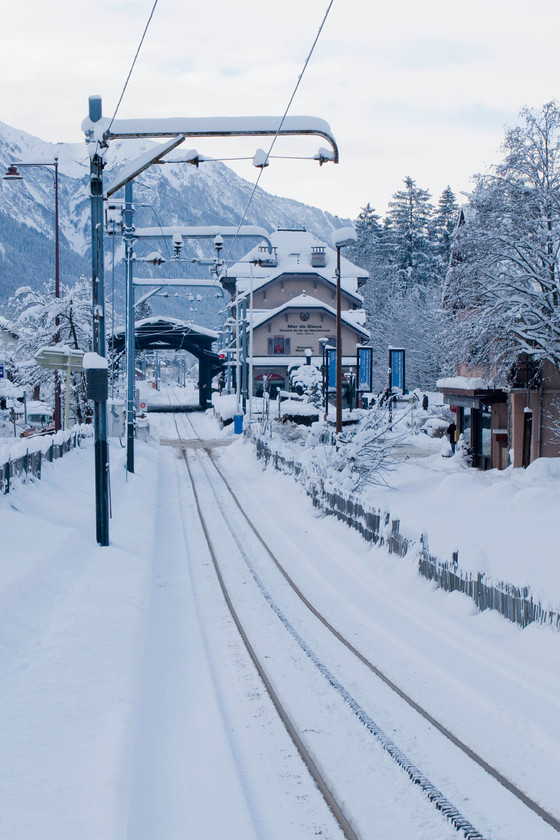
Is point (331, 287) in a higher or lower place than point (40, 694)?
higher

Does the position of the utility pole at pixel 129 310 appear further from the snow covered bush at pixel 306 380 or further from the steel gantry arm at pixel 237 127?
the snow covered bush at pixel 306 380

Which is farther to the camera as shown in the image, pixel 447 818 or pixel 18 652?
pixel 18 652

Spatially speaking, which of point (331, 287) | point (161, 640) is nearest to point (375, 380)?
point (331, 287)

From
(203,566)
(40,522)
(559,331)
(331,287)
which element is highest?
(331,287)

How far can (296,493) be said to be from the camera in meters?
23.9

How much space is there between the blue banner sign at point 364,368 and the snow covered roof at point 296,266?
99.4 ft

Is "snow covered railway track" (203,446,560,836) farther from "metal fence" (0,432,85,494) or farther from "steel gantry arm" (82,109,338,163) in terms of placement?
"steel gantry arm" (82,109,338,163)

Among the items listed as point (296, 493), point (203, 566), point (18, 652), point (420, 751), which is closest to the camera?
point (420, 751)

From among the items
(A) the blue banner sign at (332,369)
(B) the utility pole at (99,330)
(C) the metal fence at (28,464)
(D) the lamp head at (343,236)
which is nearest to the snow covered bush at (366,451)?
(D) the lamp head at (343,236)

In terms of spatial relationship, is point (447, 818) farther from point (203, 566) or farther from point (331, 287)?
point (331, 287)

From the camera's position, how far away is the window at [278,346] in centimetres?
7112

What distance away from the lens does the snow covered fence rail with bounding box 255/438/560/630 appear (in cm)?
1020

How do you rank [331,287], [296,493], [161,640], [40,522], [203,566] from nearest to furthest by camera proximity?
[161,640] → [40,522] → [203,566] → [296,493] → [331,287]

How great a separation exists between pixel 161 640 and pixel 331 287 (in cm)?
6859
